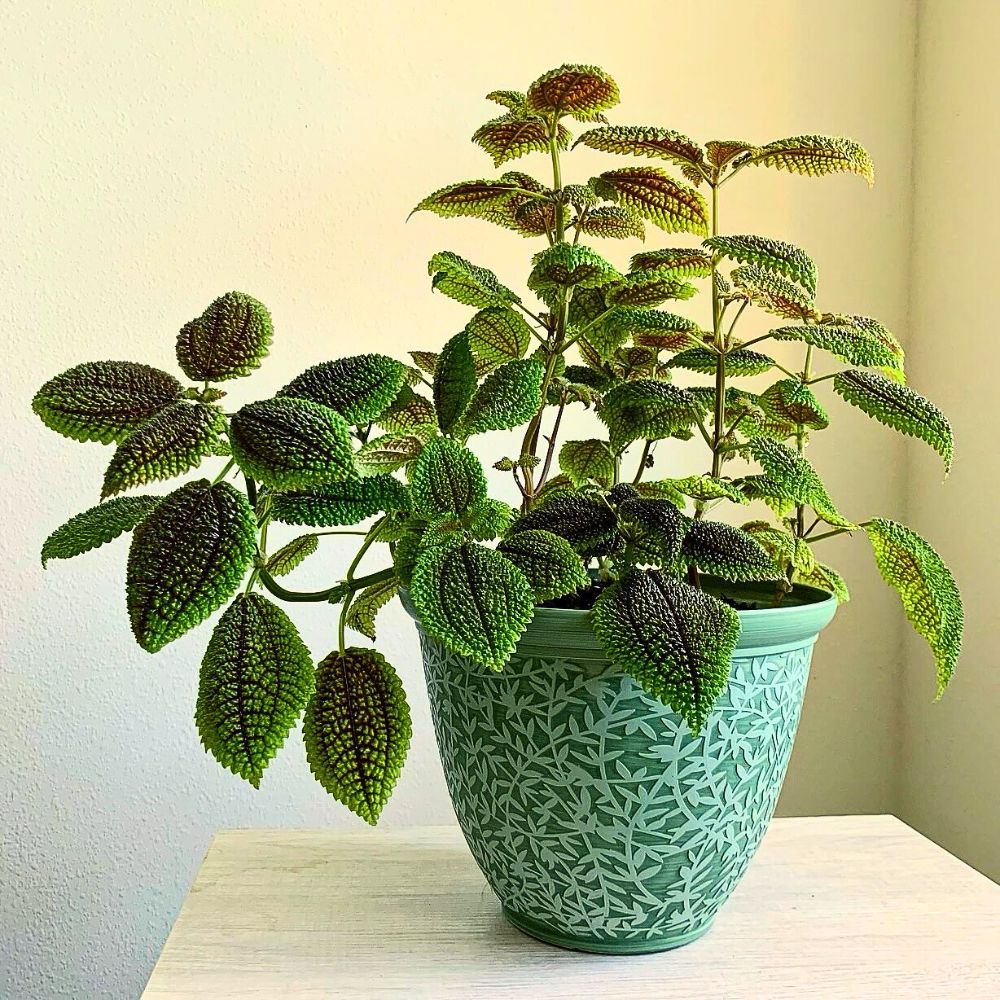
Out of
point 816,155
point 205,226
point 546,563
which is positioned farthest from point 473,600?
point 205,226

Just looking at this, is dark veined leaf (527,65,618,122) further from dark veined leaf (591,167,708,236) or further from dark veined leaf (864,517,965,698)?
dark veined leaf (864,517,965,698)

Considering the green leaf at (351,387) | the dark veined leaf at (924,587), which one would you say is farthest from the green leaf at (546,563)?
the dark veined leaf at (924,587)

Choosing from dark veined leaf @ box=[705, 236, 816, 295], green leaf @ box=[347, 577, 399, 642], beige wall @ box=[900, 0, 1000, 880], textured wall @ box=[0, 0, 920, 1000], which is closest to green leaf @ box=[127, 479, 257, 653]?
green leaf @ box=[347, 577, 399, 642]

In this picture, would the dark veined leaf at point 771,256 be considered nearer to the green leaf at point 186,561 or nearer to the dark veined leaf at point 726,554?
the dark veined leaf at point 726,554

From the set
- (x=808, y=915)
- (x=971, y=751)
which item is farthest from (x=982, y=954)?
(x=971, y=751)

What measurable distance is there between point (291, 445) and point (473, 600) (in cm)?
12

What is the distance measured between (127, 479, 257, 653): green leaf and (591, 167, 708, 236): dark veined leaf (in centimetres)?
35

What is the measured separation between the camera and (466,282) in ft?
2.33

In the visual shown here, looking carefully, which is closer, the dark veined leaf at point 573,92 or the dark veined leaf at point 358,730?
the dark veined leaf at point 358,730

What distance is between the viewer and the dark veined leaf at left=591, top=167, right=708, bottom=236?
703 mm

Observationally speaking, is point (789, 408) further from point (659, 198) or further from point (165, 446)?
point (165, 446)

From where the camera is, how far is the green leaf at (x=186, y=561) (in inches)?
19.0

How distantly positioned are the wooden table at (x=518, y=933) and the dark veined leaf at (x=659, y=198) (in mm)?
480

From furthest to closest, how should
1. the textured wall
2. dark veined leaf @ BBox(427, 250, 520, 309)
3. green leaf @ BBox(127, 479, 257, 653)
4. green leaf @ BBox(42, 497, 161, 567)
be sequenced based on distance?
the textured wall → dark veined leaf @ BBox(427, 250, 520, 309) → green leaf @ BBox(42, 497, 161, 567) → green leaf @ BBox(127, 479, 257, 653)
